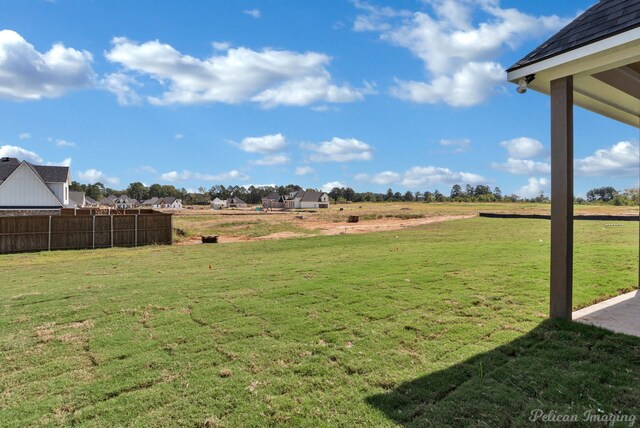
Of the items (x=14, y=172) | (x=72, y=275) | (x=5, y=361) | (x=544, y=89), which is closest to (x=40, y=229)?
(x=72, y=275)

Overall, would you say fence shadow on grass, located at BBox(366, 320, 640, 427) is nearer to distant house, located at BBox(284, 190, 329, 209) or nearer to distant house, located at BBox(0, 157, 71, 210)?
distant house, located at BBox(0, 157, 71, 210)

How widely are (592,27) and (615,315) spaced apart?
383cm

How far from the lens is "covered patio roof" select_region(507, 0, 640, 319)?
13.8ft

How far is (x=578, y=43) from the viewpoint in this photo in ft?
14.4

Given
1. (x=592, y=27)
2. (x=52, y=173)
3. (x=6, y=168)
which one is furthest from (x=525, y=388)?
(x=52, y=173)

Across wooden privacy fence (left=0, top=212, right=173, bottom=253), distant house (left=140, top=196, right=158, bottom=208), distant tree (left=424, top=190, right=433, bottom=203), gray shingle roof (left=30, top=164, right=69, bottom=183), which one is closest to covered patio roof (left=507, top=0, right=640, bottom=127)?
Result: wooden privacy fence (left=0, top=212, right=173, bottom=253)

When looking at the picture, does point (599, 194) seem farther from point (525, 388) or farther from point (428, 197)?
point (525, 388)

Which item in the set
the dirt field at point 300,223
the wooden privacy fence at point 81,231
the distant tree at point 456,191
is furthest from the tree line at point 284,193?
the wooden privacy fence at point 81,231

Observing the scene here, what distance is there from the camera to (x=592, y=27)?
449 centimetres

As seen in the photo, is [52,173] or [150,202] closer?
[52,173]

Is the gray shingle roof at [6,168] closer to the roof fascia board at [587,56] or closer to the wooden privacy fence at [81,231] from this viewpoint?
the wooden privacy fence at [81,231]

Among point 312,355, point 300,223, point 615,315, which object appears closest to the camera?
point 312,355

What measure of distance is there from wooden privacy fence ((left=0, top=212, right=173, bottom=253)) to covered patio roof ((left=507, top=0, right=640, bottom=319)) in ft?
64.8

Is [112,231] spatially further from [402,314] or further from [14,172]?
[402,314]
